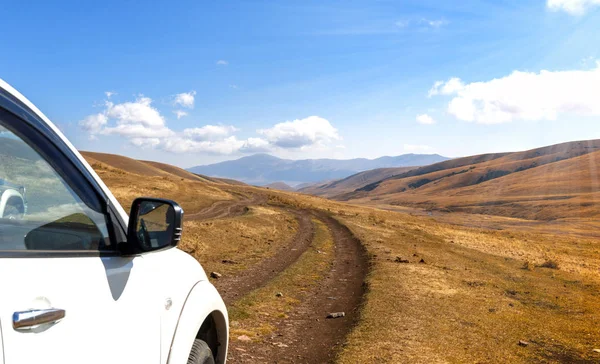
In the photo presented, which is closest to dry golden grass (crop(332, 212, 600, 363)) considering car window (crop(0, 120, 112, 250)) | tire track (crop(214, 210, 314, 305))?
tire track (crop(214, 210, 314, 305))

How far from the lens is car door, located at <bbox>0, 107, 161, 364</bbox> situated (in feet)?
5.42

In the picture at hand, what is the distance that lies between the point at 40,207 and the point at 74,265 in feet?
1.76

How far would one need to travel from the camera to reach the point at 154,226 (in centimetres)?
286

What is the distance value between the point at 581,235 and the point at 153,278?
64.8 metres

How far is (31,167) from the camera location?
7.28ft

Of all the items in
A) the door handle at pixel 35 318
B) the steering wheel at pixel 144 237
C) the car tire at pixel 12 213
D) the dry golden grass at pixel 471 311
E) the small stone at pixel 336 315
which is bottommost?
the dry golden grass at pixel 471 311

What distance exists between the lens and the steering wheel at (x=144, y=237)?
2410 millimetres

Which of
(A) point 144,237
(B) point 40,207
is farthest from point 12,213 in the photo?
(A) point 144,237

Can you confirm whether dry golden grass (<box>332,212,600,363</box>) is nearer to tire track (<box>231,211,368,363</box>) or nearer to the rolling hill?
tire track (<box>231,211,368,363</box>)

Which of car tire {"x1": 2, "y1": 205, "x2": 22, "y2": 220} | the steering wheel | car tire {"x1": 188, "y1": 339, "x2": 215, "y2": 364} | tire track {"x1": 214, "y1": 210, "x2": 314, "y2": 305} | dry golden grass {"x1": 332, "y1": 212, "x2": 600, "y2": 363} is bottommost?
dry golden grass {"x1": 332, "y1": 212, "x2": 600, "y2": 363}

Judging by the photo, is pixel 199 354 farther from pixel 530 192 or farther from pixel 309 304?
pixel 530 192

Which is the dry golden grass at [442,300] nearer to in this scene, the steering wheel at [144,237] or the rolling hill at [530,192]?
the steering wheel at [144,237]

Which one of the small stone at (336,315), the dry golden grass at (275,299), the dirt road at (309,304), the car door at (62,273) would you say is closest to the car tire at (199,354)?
the car door at (62,273)

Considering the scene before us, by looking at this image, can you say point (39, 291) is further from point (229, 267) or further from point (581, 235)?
point (581, 235)
